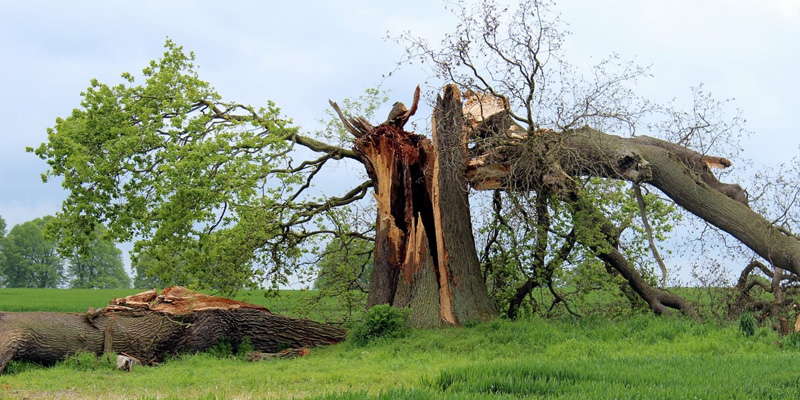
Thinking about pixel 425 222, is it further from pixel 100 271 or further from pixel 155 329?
pixel 100 271

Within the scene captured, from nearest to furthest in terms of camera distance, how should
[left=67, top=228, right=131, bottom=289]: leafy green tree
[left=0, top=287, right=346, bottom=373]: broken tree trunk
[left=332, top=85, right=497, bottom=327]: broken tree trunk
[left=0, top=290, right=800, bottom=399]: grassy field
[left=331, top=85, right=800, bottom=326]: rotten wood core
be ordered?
[left=0, top=290, right=800, bottom=399]: grassy field → [left=0, top=287, right=346, bottom=373]: broken tree trunk → [left=331, top=85, right=800, bottom=326]: rotten wood core → [left=332, top=85, right=497, bottom=327]: broken tree trunk → [left=67, top=228, right=131, bottom=289]: leafy green tree

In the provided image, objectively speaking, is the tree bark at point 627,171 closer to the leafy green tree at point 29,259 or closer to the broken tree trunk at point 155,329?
the broken tree trunk at point 155,329

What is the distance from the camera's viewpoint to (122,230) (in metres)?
16.5

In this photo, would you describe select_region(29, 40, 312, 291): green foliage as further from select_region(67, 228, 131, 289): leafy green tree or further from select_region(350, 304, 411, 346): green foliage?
select_region(67, 228, 131, 289): leafy green tree

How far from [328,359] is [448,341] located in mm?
2266

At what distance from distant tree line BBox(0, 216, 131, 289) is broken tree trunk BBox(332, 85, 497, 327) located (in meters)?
45.5

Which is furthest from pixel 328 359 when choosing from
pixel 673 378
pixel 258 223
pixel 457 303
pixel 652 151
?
pixel 652 151

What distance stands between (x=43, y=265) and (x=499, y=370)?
198 feet

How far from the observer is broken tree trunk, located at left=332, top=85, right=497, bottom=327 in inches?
615

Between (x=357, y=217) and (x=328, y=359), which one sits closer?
(x=328, y=359)

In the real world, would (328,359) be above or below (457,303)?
below

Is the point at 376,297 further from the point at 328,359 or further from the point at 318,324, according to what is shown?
the point at 328,359

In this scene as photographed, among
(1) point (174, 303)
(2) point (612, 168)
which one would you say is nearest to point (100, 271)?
(1) point (174, 303)

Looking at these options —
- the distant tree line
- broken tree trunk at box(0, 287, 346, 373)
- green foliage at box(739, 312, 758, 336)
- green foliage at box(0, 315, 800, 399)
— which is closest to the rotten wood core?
green foliage at box(0, 315, 800, 399)
